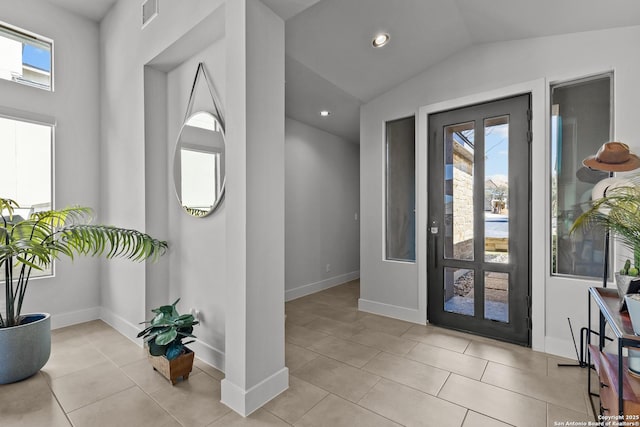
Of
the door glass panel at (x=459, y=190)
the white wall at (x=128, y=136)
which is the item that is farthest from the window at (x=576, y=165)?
the white wall at (x=128, y=136)

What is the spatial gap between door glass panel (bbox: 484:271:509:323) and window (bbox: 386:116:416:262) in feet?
2.49

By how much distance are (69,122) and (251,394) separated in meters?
3.28

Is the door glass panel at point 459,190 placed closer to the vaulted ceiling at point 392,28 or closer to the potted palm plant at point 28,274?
the vaulted ceiling at point 392,28

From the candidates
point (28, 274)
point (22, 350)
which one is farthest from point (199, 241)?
point (22, 350)

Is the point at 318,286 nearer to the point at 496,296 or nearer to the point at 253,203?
the point at 496,296

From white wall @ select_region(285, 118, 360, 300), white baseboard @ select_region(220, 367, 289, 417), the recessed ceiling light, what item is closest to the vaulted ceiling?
the recessed ceiling light

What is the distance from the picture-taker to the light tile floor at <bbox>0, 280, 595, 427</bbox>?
68.1 inches

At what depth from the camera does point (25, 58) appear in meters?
2.98

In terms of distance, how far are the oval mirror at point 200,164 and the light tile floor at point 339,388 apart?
49.2 inches

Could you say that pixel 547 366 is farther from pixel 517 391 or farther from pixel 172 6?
pixel 172 6

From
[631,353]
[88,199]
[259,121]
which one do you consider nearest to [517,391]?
[631,353]

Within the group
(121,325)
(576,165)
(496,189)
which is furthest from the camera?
(121,325)

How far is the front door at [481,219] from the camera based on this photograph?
2.69 metres

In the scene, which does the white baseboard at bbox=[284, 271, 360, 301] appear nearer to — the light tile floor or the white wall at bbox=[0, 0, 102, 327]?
the light tile floor
